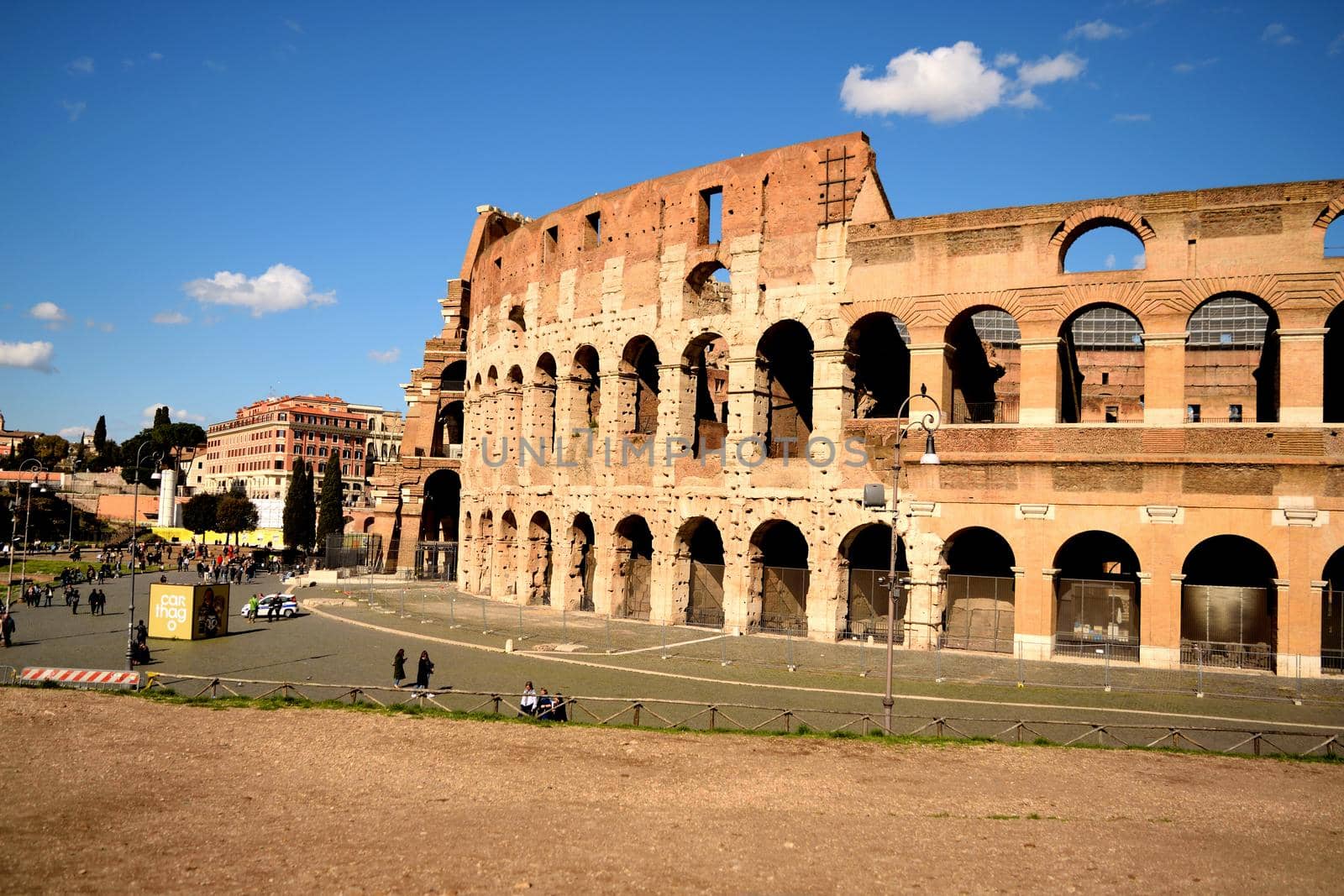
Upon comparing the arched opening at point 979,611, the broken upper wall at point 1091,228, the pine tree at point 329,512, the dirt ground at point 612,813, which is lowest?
the dirt ground at point 612,813

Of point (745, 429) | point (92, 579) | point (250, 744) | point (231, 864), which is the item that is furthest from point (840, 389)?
point (92, 579)

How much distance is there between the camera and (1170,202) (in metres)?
27.9

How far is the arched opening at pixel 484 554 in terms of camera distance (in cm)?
4719

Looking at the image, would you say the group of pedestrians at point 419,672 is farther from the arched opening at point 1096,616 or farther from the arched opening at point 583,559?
the arched opening at point 1096,616

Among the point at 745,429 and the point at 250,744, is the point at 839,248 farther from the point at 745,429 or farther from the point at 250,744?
the point at 250,744

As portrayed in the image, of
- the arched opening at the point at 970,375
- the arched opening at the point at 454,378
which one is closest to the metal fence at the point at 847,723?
the arched opening at the point at 970,375

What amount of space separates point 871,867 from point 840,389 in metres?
21.6

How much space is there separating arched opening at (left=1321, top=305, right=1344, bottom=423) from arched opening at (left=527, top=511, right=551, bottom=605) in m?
29.8

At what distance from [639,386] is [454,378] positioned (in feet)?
84.8

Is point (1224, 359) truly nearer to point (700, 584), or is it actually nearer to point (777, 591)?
point (777, 591)

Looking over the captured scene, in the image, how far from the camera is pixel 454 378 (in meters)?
62.7

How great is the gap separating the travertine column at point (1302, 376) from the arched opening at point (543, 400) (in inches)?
1070

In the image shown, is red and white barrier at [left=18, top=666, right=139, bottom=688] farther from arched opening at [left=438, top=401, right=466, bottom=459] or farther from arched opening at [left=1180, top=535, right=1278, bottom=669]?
arched opening at [left=438, top=401, right=466, bottom=459]

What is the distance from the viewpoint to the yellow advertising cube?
31.4 m
